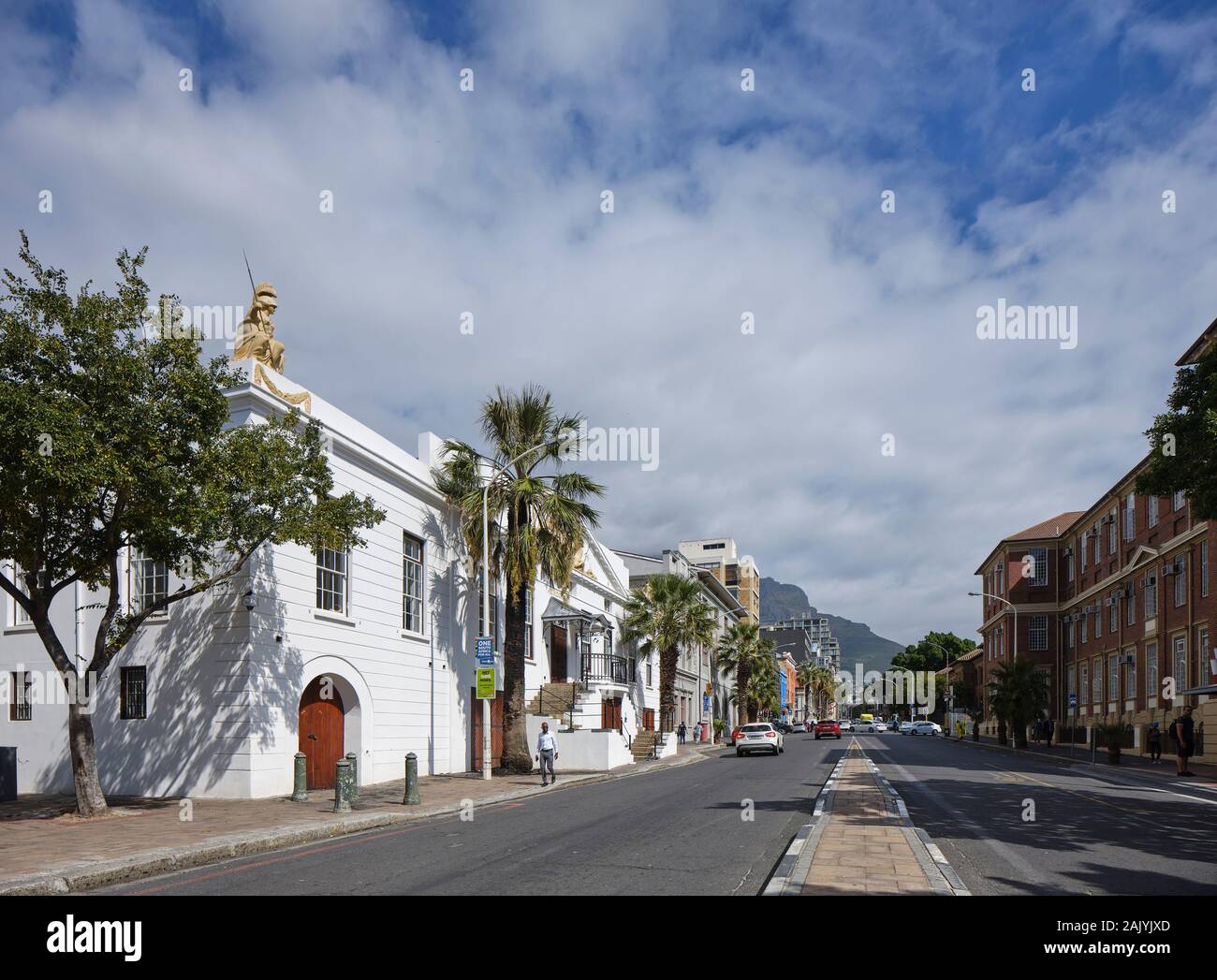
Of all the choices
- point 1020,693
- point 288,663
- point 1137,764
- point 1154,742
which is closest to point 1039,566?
point 1020,693

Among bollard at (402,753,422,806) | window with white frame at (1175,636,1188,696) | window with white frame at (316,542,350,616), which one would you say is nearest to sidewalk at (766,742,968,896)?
bollard at (402,753,422,806)

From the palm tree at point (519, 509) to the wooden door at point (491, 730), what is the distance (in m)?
1.84

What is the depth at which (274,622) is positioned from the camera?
19.9m

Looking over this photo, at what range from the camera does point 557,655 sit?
39.2m

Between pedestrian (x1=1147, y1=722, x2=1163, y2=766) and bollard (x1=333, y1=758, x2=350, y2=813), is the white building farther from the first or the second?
pedestrian (x1=1147, y1=722, x2=1163, y2=766)

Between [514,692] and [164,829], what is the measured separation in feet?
45.9

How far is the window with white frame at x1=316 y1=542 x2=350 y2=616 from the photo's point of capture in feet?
71.9

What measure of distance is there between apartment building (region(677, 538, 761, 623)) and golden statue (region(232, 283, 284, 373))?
98.3m

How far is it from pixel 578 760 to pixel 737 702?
4026cm

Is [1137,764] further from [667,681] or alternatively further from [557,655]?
[557,655]

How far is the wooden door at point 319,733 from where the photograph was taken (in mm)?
21484

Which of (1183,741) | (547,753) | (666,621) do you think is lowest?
(1183,741)
